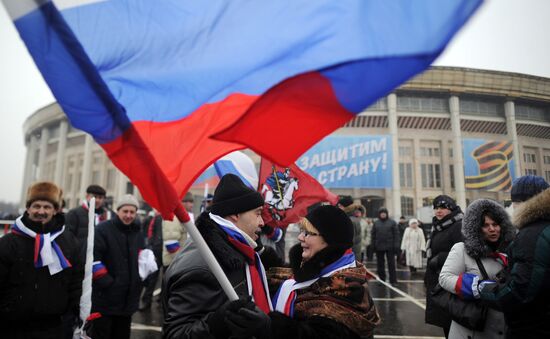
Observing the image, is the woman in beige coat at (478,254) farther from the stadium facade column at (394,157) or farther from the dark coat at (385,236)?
the stadium facade column at (394,157)

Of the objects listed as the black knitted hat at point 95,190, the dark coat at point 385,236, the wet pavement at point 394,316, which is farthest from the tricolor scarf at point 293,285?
the dark coat at point 385,236

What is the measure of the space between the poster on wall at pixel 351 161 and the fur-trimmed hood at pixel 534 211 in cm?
2319

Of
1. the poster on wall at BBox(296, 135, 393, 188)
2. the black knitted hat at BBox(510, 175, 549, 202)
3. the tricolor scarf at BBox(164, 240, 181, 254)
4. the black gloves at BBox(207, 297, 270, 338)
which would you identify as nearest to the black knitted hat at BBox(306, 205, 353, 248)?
the black gloves at BBox(207, 297, 270, 338)

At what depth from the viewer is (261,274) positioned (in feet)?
5.88

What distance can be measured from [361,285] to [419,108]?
127ft

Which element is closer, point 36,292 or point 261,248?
point 261,248

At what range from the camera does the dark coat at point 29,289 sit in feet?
7.86

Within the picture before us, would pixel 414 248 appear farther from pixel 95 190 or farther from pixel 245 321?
pixel 245 321

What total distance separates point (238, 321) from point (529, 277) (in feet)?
5.80

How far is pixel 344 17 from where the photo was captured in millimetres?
1333

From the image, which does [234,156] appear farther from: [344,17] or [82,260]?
[344,17]

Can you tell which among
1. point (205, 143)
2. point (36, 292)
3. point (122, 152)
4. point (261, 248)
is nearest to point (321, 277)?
point (261, 248)

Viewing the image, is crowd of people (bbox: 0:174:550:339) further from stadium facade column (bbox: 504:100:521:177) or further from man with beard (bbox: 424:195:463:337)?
stadium facade column (bbox: 504:100:521:177)

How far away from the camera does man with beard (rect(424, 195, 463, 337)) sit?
3338 millimetres
